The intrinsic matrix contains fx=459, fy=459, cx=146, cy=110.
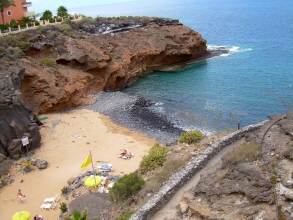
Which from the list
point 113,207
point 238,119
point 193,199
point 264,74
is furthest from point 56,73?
point 193,199

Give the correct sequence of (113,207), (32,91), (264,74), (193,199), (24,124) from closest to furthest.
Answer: (193,199), (113,207), (24,124), (32,91), (264,74)

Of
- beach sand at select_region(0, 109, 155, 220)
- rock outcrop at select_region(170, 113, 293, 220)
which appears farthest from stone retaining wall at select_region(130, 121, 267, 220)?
beach sand at select_region(0, 109, 155, 220)

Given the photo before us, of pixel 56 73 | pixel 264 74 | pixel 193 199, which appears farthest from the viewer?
pixel 264 74

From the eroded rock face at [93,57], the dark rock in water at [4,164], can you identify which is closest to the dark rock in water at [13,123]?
the dark rock in water at [4,164]

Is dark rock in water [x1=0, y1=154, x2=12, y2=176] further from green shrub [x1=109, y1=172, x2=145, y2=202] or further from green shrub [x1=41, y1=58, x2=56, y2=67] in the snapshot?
green shrub [x1=41, y1=58, x2=56, y2=67]

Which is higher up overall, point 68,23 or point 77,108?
point 68,23

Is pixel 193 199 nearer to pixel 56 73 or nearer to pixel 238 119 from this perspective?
pixel 238 119
